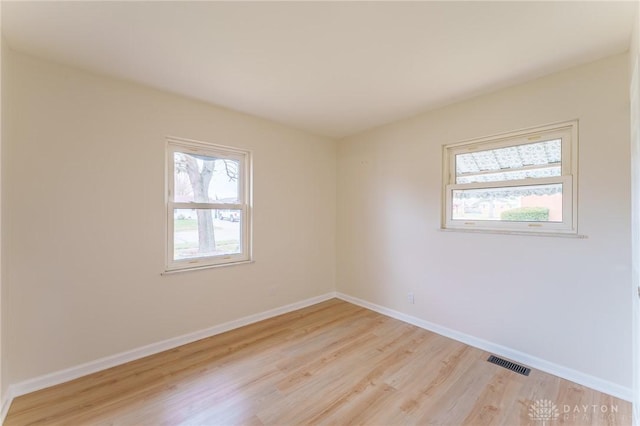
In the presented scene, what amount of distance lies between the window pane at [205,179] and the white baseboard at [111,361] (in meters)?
1.38

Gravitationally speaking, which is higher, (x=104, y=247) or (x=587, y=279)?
(x=104, y=247)

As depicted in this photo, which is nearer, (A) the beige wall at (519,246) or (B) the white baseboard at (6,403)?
(B) the white baseboard at (6,403)

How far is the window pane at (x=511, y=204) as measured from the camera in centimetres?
226

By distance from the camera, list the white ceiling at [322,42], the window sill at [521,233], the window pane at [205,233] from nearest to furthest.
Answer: the white ceiling at [322,42] < the window sill at [521,233] < the window pane at [205,233]

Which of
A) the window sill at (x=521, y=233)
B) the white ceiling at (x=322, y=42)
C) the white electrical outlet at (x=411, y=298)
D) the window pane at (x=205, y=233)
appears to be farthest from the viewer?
the white electrical outlet at (x=411, y=298)

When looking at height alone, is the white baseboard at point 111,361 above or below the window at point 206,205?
below

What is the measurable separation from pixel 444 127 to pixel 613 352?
2299 mm

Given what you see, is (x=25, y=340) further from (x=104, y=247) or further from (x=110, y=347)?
(x=104, y=247)

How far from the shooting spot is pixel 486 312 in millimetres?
2557

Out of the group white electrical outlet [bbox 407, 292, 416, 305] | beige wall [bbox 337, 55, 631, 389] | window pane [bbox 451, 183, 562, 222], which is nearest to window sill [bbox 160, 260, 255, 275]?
beige wall [bbox 337, 55, 631, 389]

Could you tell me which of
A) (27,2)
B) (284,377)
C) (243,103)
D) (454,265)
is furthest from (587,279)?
(27,2)

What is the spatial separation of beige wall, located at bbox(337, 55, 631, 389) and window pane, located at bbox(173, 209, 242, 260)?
1766 millimetres

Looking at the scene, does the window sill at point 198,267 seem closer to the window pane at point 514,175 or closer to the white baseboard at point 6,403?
A: the white baseboard at point 6,403

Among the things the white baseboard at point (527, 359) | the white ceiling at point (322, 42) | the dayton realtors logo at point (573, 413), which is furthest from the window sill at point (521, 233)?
the white ceiling at point (322, 42)
